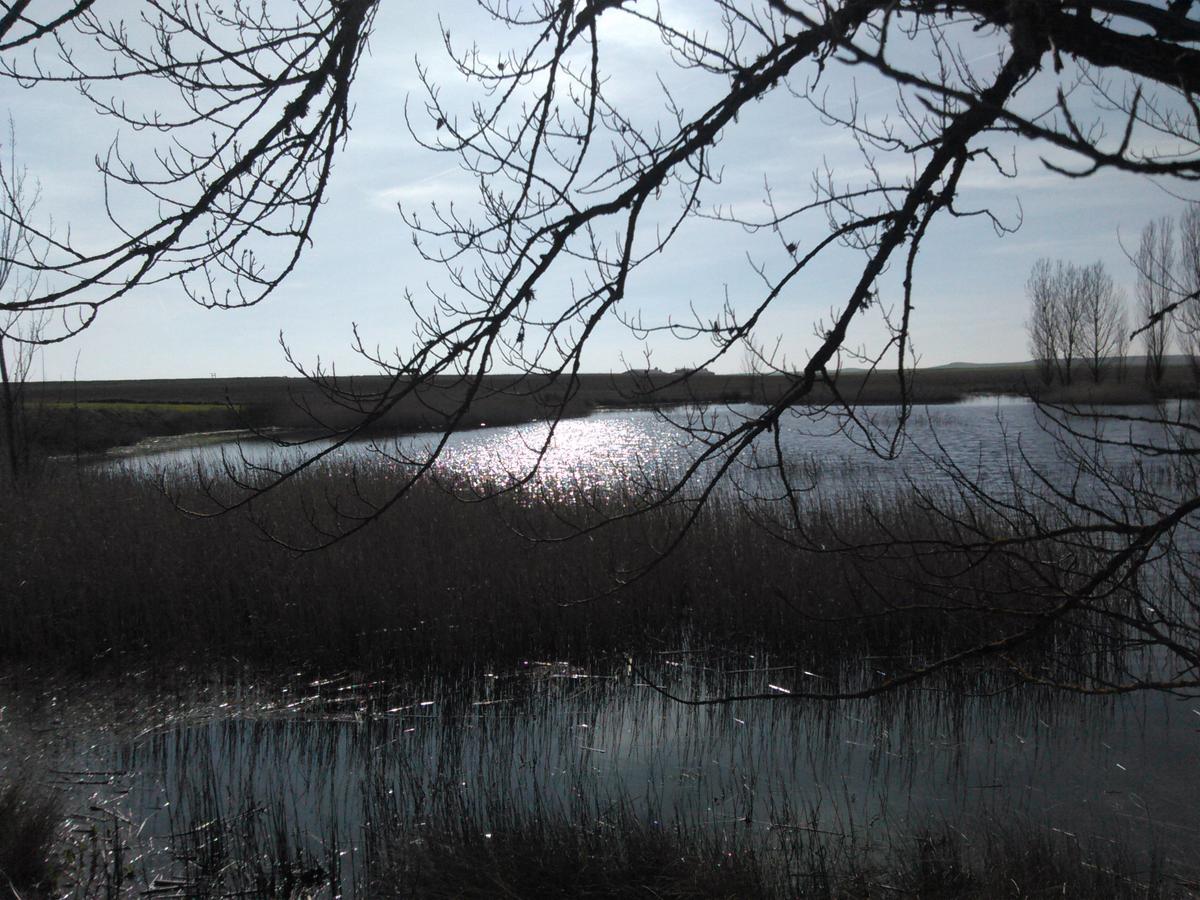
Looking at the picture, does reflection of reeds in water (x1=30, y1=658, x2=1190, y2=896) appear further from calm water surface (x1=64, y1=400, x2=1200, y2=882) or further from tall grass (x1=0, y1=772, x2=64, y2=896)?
tall grass (x1=0, y1=772, x2=64, y2=896)

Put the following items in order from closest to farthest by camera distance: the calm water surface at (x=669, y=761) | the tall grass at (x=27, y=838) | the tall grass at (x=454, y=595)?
1. the tall grass at (x=27, y=838)
2. the calm water surface at (x=669, y=761)
3. the tall grass at (x=454, y=595)

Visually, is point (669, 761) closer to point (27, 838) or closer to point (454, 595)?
point (454, 595)

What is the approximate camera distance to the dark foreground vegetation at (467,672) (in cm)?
385

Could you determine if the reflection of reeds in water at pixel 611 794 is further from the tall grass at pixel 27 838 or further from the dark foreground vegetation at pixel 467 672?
the tall grass at pixel 27 838

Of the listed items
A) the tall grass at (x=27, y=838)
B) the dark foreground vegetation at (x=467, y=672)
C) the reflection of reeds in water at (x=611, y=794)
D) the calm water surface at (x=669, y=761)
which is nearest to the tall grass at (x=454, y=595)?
the dark foreground vegetation at (x=467, y=672)

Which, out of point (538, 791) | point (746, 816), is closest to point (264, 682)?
point (538, 791)

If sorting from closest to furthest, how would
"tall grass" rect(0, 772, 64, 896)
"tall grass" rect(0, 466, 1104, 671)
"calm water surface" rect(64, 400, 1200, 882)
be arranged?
"tall grass" rect(0, 772, 64, 896), "calm water surface" rect(64, 400, 1200, 882), "tall grass" rect(0, 466, 1104, 671)

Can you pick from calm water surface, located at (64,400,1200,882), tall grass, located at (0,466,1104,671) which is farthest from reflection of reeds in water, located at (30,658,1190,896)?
tall grass, located at (0,466,1104,671)

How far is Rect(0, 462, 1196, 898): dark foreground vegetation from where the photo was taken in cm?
385

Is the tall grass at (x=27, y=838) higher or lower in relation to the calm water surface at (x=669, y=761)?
higher

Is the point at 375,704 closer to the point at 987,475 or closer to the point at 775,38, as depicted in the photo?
the point at 775,38

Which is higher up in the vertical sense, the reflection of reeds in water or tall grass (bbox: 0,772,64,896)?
tall grass (bbox: 0,772,64,896)

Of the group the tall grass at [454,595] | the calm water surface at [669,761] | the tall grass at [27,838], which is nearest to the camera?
the tall grass at [27,838]

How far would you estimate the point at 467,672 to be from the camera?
676 centimetres
